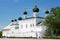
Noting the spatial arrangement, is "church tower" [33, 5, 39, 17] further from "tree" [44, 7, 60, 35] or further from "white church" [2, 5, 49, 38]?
"tree" [44, 7, 60, 35]

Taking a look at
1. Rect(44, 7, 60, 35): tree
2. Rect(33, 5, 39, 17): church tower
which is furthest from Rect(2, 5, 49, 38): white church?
Rect(44, 7, 60, 35): tree

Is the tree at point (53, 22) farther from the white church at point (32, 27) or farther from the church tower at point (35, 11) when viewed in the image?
the church tower at point (35, 11)

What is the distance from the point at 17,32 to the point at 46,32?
1379 cm

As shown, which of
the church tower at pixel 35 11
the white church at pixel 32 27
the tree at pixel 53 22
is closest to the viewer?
the tree at pixel 53 22

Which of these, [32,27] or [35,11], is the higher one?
[35,11]

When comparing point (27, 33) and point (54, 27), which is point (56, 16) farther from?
point (27, 33)

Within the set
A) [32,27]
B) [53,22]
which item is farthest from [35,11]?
[53,22]

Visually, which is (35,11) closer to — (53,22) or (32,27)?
(32,27)

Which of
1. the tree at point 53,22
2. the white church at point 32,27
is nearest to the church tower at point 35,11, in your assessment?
the white church at point 32,27

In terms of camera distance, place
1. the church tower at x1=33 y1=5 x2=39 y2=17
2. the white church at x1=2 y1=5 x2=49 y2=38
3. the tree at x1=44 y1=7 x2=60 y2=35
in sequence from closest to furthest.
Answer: the tree at x1=44 y1=7 x2=60 y2=35, the white church at x1=2 y1=5 x2=49 y2=38, the church tower at x1=33 y1=5 x2=39 y2=17

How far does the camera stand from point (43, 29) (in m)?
57.3

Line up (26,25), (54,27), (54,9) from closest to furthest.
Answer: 1. (54,27)
2. (54,9)
3. (26,25)

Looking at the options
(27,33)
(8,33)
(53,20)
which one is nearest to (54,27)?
(53,20)

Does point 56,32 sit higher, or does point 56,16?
point 56,16
